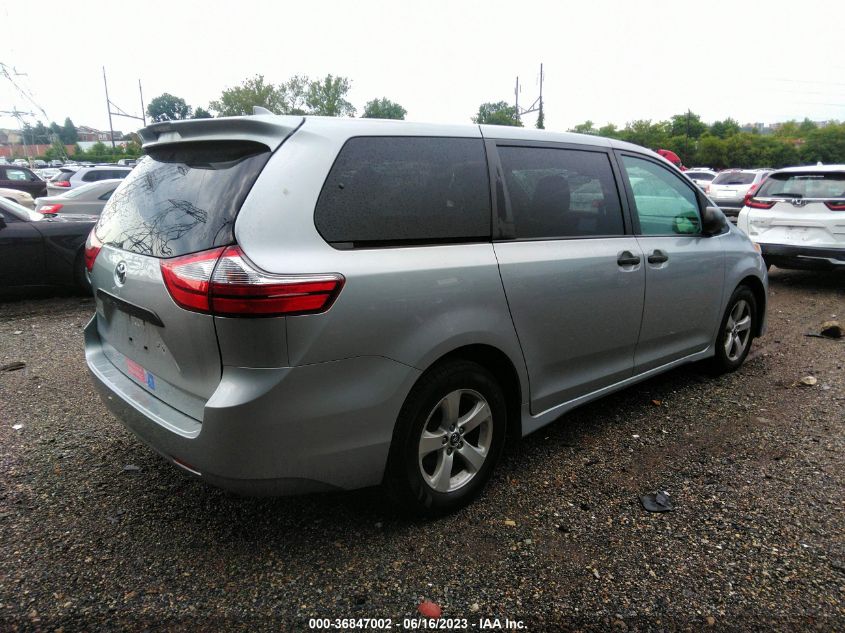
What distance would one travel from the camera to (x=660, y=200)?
13.2 feet

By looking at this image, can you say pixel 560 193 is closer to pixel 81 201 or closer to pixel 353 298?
pixel 353 298

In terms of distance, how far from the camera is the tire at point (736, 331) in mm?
4633

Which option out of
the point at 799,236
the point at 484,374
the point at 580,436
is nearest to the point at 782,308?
the point at 799,236

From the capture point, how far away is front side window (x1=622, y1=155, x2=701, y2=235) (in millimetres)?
3813

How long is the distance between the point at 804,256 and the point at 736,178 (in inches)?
545

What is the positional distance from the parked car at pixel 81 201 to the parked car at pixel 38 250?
3.37m

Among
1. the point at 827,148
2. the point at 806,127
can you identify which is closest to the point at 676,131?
the point at 827,148

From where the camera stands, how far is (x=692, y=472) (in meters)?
3.33

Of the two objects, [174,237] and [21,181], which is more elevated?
[174,237]

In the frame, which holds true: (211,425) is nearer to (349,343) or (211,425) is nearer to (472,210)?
(349,343)

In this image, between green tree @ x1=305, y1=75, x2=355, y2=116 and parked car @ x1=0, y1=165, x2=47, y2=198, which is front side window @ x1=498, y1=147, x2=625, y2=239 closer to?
parked car @ x1=0, y1=165, x2=47, y2=198

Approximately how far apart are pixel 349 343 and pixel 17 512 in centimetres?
189

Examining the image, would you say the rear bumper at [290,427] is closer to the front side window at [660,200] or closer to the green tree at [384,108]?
the front side window at [660,200]

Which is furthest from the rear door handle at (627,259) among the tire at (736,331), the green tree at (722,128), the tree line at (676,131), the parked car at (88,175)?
the green tree at (722,128)
